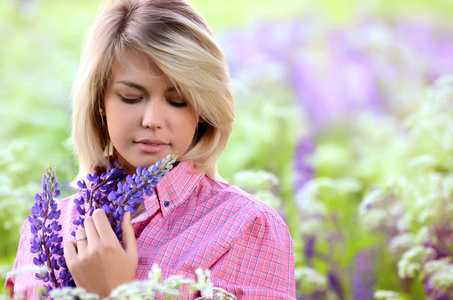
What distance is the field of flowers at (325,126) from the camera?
8.83 feet

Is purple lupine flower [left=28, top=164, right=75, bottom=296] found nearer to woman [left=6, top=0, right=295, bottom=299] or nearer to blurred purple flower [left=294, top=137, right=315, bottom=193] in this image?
woman [left=6, top=0, right=295, bottom=299]

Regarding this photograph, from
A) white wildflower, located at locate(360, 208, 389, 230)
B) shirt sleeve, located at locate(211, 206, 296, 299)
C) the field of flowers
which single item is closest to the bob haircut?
shirt sleeve, located at locate(211, 206, 296, 299)

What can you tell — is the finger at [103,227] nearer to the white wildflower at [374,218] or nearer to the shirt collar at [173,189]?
the shirt collar at [173,189]

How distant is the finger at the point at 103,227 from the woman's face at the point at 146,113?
248 millimetres

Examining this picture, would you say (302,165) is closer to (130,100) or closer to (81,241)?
(130,100)

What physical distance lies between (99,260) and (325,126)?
2791 millimetres

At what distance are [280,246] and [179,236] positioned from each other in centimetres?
22

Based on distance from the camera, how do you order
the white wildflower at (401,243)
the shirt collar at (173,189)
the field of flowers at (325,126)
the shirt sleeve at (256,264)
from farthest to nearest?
the white wildflower at (401,243) → the field of flowers at (325,126) → the shirt collar at (173,189) → the shirt sleeve at (256,264)

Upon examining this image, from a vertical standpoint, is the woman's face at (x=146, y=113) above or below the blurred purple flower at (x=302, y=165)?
below

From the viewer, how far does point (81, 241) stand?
1158 millimetres

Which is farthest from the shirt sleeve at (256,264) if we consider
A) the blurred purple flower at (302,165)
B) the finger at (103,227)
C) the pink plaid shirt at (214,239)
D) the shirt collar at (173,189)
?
the blurred purple flower at (302,165)

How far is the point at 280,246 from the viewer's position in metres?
1.40

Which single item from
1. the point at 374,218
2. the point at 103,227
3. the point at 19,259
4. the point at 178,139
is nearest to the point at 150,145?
the point at 178,139

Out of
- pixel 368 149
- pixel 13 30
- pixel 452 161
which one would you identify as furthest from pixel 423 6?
pixel 13 30
